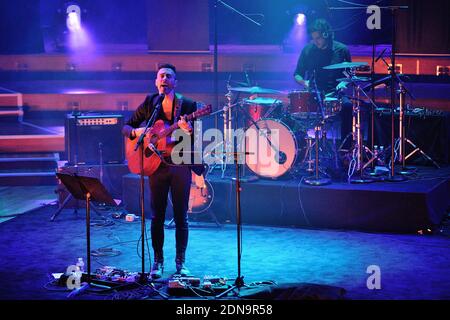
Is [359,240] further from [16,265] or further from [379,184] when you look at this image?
[16,265]

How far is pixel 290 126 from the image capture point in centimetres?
935

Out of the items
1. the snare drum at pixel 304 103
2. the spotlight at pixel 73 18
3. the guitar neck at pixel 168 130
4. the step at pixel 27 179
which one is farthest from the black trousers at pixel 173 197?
the spotlight at pixel 73 18

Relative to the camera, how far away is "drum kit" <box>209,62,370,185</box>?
8.80 metres

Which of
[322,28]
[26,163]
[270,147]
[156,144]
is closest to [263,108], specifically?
[270,147]

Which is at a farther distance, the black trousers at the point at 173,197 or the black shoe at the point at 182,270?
the black shoe at the point at 182,270

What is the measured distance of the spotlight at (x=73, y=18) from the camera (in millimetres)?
13242

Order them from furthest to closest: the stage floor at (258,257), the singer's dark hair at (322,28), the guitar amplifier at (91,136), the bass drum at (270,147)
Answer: the guitar amplifier at (91,136)
the singer's dark hair at (322,28)
the bass drum at (270,147)
the stage floor at (258,257)

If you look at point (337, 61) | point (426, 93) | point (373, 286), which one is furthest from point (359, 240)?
point (426, 93)

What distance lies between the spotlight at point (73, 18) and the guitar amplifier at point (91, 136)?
12.1ft

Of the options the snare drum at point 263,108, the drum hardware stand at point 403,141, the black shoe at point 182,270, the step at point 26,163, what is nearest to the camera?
the black shoe at point 182,270

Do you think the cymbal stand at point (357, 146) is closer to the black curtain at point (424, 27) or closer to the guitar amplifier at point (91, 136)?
the guitar amplifier at point (91, 136)

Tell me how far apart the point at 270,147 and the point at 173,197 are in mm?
2663

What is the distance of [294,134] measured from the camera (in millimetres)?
9203
